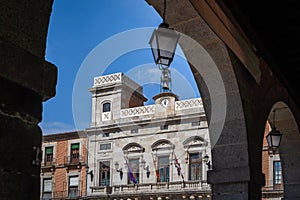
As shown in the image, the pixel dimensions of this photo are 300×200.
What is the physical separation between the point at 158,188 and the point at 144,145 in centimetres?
221

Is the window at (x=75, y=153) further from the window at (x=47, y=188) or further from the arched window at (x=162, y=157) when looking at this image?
the arched window at (x=162, y=157)

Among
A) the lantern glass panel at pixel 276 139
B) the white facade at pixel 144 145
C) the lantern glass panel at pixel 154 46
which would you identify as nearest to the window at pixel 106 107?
the white facade at pixel 144 145

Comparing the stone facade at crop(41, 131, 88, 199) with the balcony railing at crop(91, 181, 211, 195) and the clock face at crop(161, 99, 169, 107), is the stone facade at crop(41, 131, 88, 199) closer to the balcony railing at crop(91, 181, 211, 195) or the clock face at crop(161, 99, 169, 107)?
the balcony railing at crop(91, 181, 211, 195)

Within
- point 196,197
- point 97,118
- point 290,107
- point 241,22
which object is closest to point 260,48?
point 241,22

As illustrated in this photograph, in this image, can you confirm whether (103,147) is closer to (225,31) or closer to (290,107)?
(290,107)

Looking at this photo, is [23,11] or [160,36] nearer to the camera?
[23,11]

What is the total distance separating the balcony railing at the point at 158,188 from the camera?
69.2ft

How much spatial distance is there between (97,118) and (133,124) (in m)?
2.19

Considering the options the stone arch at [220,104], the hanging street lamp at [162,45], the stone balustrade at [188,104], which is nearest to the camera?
the hanging street lamp at [162,45]

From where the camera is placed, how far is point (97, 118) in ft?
81.2

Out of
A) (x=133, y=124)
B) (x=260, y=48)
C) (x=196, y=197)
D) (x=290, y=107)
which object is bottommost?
(x=196, y=197)

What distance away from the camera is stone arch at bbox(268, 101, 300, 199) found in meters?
A: 5.59

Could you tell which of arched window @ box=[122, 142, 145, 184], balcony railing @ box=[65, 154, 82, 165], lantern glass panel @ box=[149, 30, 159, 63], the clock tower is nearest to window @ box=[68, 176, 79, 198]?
balcony railing @ box=[65, 154, 82, 165]

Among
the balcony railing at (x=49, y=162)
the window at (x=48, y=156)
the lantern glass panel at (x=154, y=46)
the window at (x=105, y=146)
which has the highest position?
the window at (x=105, y=146)
